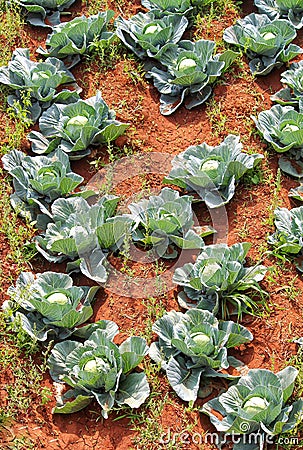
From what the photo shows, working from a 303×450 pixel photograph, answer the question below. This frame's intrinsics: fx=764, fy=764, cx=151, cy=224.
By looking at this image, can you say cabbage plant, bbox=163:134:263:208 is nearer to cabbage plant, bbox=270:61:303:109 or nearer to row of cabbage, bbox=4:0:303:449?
row of cabbage, bbox=4:0:303:449

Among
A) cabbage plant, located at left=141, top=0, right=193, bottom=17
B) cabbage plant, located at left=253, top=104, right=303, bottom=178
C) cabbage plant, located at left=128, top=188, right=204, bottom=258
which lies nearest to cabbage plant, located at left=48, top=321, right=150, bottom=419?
cabbage plant, located at left=128, top=188, right=204, bottom=258

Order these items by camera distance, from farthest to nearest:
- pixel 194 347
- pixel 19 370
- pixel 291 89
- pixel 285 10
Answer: pixel 285 10 < pixel 291 89 < pixel 19 370 < pixel 194 347

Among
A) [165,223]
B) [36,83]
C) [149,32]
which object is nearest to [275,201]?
[165,223]

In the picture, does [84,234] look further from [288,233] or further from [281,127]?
[281,127]

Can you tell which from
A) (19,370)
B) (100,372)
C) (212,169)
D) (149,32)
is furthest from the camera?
(149,32)

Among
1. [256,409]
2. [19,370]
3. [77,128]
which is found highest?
[77,128]

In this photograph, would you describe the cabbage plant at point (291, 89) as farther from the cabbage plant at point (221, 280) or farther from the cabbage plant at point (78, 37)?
the cabbage plant at point (221, 280)

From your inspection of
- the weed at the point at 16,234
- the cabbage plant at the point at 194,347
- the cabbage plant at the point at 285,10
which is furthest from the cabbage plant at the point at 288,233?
the cabbage plant at the point at 285,10

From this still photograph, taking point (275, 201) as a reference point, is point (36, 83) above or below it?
above
